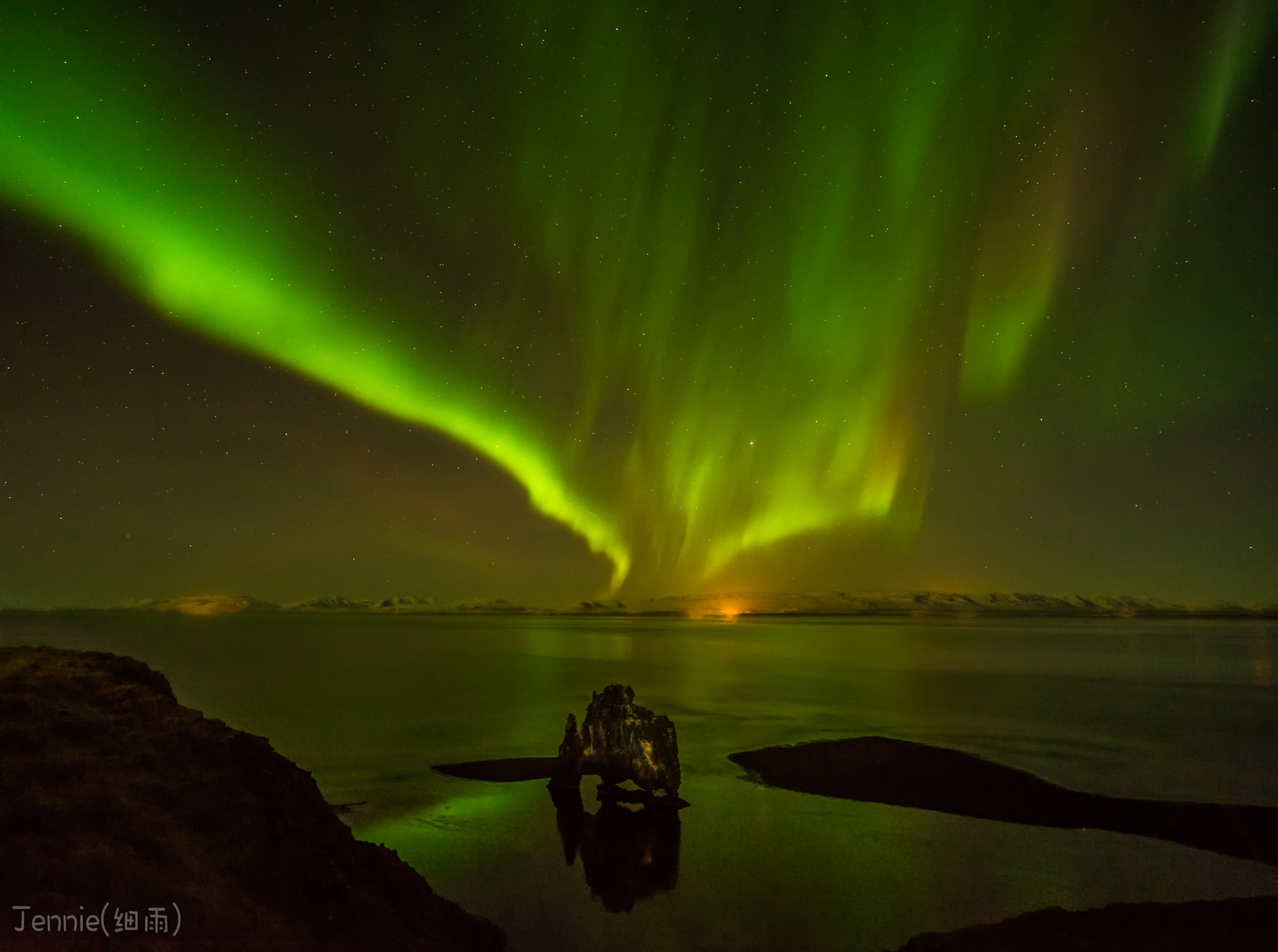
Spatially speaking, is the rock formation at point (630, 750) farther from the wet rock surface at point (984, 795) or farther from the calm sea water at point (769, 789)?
the wet rock surface at point (984, 795)

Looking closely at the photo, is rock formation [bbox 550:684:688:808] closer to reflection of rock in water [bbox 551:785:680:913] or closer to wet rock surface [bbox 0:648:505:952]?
reflection of rock in water [bbox 551:785:680:913]

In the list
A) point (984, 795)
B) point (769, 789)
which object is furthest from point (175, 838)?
point (984, 795)

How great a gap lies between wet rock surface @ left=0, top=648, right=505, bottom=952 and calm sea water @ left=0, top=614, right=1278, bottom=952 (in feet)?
22.9

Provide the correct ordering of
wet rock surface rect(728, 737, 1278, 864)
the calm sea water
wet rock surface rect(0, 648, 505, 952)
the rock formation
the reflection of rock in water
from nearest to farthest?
wet rock surface rect(0, 648, 505, 952), the calm sea water, the reflection of rock in water, wet rock surface rect(728, 737, 1278, 864), the rock formation

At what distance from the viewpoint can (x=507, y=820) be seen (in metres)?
29.1

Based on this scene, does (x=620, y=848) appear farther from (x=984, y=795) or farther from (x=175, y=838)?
(x=984, y=795)

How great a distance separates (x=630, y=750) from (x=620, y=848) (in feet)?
17.3

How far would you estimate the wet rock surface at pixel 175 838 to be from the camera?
10.4 meters

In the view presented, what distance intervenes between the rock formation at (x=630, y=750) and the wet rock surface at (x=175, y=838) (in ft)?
42.8

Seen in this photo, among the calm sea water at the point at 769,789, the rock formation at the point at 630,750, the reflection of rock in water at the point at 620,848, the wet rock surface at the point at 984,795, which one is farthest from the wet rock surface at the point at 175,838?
the wet rock surface at the point at 984,795

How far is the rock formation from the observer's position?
29766 millimetres

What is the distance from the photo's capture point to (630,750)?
3045cm

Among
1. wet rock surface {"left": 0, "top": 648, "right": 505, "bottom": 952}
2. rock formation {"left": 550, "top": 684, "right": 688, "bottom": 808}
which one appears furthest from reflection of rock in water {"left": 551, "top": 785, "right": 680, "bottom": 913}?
wet rock surface {"left": 0, "top": 648, "right": 505, "bottom": 952}

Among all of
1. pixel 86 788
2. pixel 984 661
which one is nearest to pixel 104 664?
pixel 86 788
